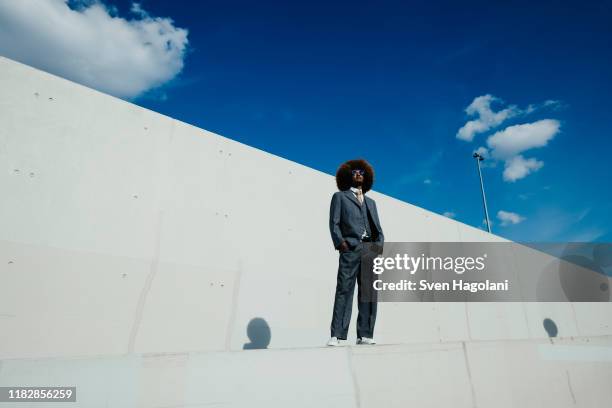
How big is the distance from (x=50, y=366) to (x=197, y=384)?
1.88 ft

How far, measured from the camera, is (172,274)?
328 centimetres

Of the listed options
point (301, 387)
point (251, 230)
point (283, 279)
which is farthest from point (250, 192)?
point (301, 387)

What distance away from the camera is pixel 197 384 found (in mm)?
1526

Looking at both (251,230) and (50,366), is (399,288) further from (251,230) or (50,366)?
(50,366)

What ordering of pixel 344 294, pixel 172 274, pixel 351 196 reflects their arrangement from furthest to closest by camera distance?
pixel 172 274 < pixel 351 196 < pixel 344 294

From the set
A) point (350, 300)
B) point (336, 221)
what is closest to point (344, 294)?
point (350, 300)

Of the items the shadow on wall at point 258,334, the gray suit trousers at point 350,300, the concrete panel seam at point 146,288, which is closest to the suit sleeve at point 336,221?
the gray suit trousers at point 350,300

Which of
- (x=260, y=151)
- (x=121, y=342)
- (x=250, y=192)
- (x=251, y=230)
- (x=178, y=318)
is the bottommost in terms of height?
(x=121, y=342)

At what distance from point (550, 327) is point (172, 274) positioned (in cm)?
839

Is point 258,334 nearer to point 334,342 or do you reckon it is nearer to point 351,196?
point 334,342

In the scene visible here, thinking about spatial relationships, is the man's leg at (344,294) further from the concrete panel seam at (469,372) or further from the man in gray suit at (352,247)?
the concrete panel seam at (469,372)

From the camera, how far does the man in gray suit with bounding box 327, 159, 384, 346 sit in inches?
104

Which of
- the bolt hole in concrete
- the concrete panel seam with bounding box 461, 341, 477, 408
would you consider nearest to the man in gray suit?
the concrete panel seam with bounding box 461, 341, 477, 408

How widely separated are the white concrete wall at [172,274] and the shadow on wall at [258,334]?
72mm
